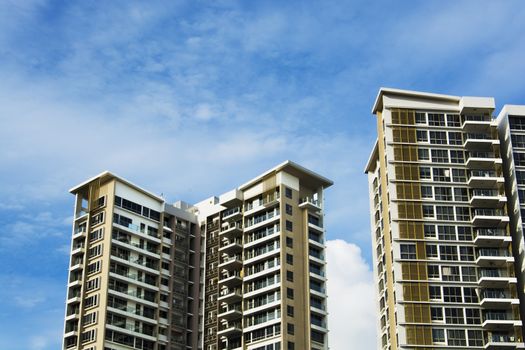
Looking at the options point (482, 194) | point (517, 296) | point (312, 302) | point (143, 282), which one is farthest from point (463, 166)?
point (143, 282)

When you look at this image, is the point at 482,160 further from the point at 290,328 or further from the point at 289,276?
the point at 290,328

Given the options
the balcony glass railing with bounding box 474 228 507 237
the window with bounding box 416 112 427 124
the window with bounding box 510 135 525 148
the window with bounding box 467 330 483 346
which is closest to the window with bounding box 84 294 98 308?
the window with bounding box 416 112 427 124

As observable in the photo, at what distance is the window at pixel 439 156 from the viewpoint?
4422 inches

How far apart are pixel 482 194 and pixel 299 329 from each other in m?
31.1

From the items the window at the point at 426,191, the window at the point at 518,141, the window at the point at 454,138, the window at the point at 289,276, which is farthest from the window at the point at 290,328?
the window at the point at 518,141

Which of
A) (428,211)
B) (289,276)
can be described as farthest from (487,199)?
(289,276)

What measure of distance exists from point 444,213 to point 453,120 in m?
14.0

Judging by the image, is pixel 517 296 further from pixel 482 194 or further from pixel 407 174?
pixel 407 174

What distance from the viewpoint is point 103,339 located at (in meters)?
116

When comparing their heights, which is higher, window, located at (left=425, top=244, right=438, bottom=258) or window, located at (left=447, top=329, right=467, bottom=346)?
window, located at (left=425, top=244, right=438, bottom=258)

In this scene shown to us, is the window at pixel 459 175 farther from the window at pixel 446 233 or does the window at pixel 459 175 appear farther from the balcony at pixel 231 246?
the balcony at pixel 231 246

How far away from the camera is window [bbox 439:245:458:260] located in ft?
349

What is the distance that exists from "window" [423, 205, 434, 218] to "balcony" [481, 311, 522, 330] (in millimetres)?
14401

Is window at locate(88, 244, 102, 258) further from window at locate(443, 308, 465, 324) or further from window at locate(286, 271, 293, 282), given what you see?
window at locate(443, 308, 465, 324)
